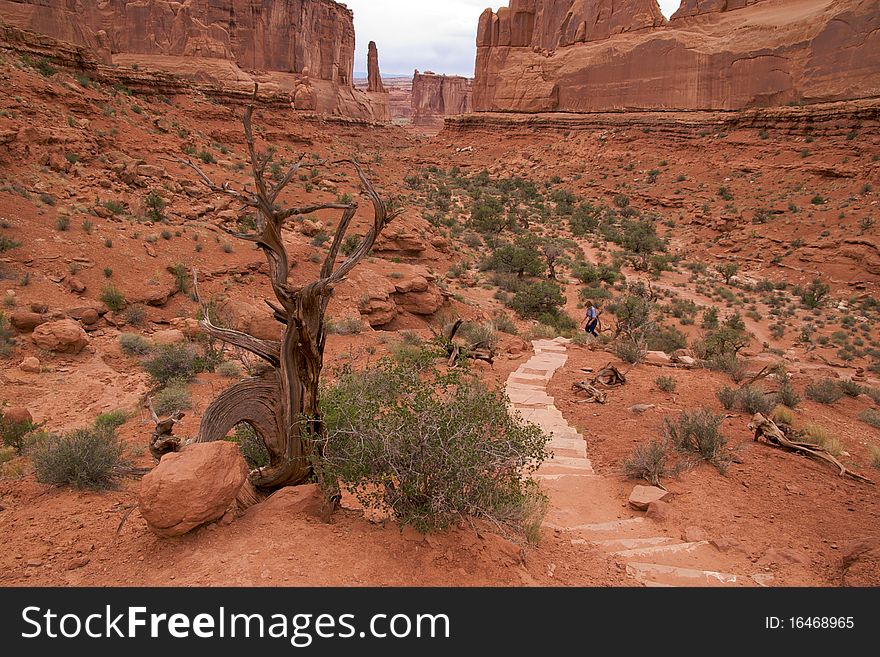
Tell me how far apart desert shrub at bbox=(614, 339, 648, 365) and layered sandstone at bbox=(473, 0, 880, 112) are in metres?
31.1

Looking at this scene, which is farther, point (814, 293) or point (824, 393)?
point (814, 293)

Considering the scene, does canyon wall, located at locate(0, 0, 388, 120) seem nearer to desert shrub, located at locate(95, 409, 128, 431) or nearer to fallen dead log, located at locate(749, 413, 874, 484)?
desert shrub, located at locate(95, 409, 128, 431)

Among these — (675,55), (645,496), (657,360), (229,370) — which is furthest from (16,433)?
(675,55)

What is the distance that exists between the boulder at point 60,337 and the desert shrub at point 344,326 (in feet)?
15.8

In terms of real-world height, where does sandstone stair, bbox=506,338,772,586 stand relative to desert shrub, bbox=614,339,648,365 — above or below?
below

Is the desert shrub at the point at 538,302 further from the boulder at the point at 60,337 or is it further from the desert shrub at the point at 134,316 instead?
the boulder at the point at 60,337

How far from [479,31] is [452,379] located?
60847 millimetres

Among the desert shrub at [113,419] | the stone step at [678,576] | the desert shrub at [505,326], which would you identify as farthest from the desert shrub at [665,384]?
the desert shrub at [113,419]

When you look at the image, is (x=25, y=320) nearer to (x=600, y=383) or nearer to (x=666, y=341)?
(x=600, y=383)

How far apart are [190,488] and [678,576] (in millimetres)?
3613

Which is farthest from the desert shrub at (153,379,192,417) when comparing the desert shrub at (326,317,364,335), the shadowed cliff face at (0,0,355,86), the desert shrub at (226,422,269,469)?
the shadowed cliff face at (0,0,355,86)

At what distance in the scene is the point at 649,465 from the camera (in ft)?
18.3

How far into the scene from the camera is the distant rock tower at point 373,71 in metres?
77.1

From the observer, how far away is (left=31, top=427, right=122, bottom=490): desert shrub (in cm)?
444
